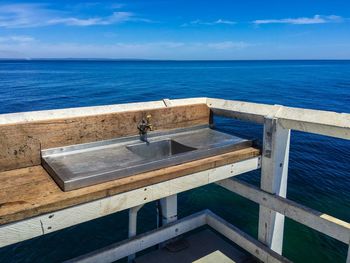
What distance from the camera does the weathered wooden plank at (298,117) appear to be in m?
2.72

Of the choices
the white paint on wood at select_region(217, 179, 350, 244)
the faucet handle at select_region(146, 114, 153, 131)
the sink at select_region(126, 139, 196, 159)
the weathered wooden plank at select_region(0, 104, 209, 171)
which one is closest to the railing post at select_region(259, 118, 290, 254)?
the white paint on wood at select_region(217, 179, 350, 244)

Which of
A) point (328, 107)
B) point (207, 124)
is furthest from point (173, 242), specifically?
point (328, 107)

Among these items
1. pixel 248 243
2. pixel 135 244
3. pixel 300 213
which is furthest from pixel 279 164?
pixel 135 244

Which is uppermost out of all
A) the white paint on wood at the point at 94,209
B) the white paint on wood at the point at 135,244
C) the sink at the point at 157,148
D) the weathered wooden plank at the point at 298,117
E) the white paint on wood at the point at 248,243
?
the weathered wooden plank at the point at 298,117

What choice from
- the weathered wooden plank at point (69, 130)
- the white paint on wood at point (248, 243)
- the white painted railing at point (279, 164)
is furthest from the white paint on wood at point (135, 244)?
the weathered wooden plank at point (69, 130)

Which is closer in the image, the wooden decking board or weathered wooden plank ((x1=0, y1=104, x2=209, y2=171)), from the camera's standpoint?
the wooden decking board

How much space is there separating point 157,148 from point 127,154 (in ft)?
2.20

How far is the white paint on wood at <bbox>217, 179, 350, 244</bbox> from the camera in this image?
2837 mm

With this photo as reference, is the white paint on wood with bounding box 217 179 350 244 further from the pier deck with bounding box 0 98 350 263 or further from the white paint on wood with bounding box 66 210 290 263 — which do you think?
the white paint on wood with bounding box 66 210 290 263

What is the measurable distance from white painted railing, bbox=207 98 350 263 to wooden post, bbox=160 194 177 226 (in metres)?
0.74

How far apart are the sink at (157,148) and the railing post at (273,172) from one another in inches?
36.6

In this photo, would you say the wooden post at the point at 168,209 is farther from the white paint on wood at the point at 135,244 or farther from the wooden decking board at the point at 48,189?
the wooden decking board at the point at 48,189

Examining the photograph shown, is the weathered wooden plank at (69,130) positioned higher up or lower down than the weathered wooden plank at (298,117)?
lower down

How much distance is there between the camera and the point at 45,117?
3.20 m
